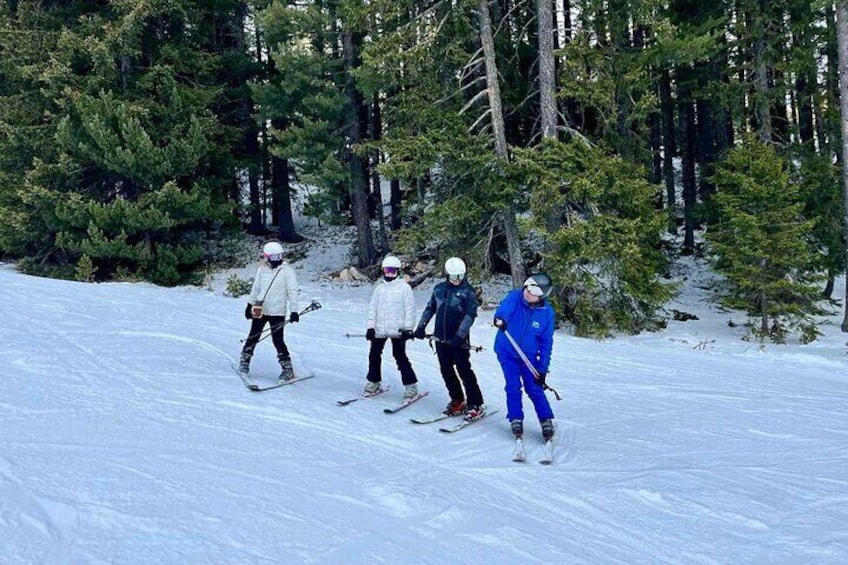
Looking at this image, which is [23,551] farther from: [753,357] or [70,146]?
[70,146]

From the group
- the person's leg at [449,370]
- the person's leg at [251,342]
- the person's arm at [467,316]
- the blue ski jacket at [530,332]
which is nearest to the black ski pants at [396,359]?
the person's leg at [449,370]

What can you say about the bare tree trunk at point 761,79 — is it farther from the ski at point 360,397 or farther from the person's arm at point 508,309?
the ski at point 360,397

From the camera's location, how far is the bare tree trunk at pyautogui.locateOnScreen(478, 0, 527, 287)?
1450cm

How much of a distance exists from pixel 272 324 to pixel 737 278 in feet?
34.5

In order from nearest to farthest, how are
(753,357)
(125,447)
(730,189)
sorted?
(125,447)
(753,357)
(730,189)

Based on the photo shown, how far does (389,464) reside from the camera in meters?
5.73

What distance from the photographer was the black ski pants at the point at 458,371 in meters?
7.07

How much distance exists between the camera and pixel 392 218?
2475cm

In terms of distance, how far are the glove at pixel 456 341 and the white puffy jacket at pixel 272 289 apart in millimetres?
2488

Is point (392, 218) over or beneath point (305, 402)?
over

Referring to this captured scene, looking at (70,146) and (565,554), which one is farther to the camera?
(70,146)

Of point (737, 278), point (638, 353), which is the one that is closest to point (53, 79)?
point (638, 353)

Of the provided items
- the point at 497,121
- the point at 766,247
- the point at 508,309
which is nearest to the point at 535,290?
the point at 508,309

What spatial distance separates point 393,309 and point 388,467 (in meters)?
2.42
